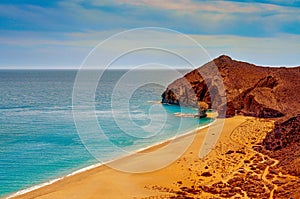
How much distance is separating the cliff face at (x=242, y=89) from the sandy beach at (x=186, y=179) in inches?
868

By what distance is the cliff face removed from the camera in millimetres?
50844

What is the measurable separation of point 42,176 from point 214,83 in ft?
140

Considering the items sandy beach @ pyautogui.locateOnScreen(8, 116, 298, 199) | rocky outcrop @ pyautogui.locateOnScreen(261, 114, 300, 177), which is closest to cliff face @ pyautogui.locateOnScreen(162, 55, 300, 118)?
rocky outcrop @ pyautogui.locateOnScreen(261, 114, 300, 177)

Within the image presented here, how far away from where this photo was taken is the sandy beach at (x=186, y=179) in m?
20.0

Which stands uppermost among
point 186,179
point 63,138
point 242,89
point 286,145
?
point 242,89

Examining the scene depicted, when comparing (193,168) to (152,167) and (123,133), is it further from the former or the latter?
(123,133)

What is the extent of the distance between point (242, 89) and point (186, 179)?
120 ft

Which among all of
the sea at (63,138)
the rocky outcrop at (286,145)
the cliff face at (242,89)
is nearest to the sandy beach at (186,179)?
the rocky outcrop at (286,145)

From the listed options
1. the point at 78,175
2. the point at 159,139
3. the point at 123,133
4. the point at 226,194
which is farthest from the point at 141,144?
the point at 226,194

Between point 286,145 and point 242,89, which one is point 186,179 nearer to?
point 286,145

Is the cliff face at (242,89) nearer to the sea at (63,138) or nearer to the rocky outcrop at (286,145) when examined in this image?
the sea at (63,138)

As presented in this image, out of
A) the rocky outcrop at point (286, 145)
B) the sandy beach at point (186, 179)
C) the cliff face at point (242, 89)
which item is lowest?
the sandy beach at point (186, 179)

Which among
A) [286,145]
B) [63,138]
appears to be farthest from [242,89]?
[63,138]

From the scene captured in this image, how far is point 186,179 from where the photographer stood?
896 inches
